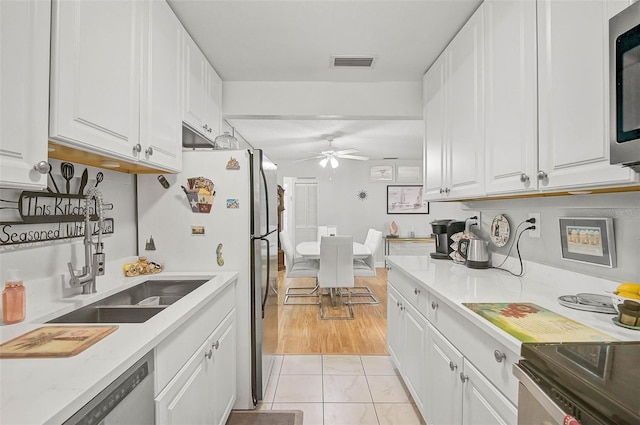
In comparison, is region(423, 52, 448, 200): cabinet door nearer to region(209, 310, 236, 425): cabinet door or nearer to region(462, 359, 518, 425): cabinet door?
region(462, 359, 518, 425): cabinet door

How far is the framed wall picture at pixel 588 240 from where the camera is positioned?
52.2 inches

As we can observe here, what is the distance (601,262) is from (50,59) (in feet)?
7.13

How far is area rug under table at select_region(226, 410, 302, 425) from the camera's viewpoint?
6.44 ft

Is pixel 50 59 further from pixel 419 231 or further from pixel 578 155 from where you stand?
pixel 419 231

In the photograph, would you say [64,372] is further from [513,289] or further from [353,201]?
[353,201]

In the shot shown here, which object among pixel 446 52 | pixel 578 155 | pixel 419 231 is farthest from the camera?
pixel 419 231

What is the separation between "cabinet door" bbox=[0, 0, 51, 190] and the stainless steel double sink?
2.17 feet

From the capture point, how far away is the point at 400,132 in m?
4.62

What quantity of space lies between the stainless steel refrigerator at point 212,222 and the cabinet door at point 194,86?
0.83 feet

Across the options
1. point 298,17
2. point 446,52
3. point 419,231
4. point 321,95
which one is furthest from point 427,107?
point 419,231

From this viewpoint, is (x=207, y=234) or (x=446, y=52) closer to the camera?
(x=207, y=234)

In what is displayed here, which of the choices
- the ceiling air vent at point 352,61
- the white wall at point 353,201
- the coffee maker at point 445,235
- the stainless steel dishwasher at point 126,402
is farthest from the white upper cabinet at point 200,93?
the white wall at point 353,201

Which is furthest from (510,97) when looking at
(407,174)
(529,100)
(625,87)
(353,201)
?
(407,174)

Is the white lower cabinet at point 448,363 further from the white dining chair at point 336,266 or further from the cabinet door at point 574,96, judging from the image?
the white dining chair at point 336,266
